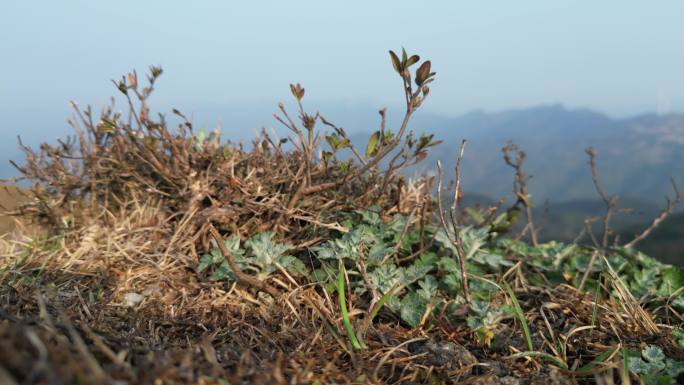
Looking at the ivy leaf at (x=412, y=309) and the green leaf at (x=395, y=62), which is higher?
the green leaf at (x=395, y=62)

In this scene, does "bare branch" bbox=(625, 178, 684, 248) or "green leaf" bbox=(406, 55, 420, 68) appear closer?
"green leaf" bbox=(406, 55, 420, 68)

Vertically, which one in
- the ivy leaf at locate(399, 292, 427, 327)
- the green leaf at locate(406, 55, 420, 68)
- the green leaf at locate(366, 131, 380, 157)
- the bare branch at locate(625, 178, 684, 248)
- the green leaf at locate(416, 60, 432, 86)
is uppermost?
the green leaf at locate(406, 55, 420, 68)

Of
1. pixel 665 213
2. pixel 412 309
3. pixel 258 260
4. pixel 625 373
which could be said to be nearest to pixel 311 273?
pixel 258 260

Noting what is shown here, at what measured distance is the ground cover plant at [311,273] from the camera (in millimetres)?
2033

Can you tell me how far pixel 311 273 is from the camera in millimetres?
2863

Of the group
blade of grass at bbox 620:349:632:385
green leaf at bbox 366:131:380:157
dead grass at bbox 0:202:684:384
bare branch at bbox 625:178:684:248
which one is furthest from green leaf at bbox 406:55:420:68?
bare branch at bbox 625:178:684:248

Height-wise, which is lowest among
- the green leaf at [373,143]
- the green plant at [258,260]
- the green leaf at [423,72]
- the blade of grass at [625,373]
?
the blade of grass at [625,373]

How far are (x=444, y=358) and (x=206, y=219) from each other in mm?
1598

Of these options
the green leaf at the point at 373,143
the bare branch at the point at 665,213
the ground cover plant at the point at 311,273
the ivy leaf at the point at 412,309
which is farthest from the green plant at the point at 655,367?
the bare branch at the point at 665,213

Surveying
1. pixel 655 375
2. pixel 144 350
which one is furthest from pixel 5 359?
pixel 655 375

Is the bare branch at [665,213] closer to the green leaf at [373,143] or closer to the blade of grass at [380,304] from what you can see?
the green leaf at [373,143]

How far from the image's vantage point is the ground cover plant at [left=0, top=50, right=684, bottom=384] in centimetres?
203

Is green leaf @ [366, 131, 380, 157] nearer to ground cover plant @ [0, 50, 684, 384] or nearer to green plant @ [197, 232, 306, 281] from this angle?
ground cover plant @ [0, 50, 684, 384]

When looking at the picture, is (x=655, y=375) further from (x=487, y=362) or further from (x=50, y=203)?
(x=50, y=203)
